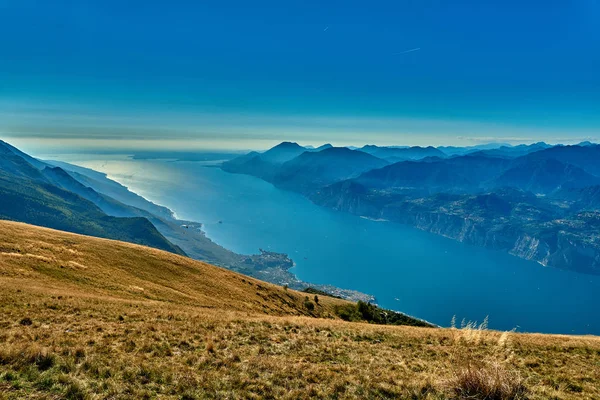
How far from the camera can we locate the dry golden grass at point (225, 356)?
980 centimetres

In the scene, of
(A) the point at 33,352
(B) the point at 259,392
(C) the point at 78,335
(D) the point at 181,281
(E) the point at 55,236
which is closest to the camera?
(B) the point at 259,392

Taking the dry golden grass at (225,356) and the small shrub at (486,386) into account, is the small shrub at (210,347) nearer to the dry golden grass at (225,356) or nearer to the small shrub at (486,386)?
the dry golden grass at (225,356)

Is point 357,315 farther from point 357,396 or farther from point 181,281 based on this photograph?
point 357,396

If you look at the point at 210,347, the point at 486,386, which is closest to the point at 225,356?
the point at 210,347

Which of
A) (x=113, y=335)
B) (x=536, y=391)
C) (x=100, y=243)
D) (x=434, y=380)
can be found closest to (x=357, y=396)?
(x=434, y=380)

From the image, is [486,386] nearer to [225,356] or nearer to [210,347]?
[225,356]

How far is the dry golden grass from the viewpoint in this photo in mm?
9797

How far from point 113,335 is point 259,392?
8.91m

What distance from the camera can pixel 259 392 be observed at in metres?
9.90

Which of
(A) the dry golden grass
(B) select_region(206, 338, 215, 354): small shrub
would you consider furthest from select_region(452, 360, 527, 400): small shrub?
(B) select_region(206, 338, 215, 354): small shrub

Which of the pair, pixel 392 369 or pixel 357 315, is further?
pixel 357 315

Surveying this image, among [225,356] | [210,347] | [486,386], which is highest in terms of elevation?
[486,386]

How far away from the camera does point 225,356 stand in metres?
13.2

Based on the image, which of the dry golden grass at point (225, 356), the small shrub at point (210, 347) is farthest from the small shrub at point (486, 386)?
the small shrub at point (210, 347)
